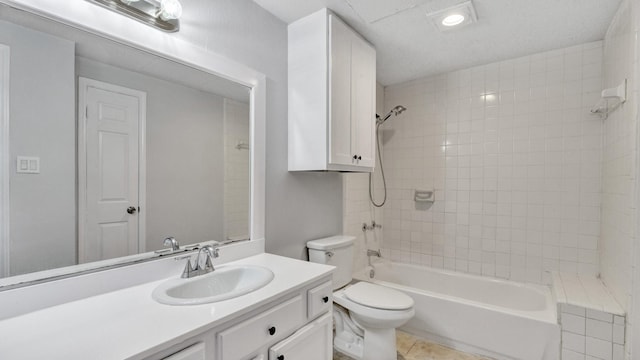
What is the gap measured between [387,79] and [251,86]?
1.79 meters

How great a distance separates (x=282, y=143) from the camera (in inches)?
75.8

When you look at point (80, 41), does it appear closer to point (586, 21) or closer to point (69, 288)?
point (69, 288)

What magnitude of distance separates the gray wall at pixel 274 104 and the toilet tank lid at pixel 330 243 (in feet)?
0.21

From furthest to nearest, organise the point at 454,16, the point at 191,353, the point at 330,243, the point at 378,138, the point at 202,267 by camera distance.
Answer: the point at 378,138 → the point at 330,243 → the point at 454,16 → the point at 202,267 → the point at 191,353

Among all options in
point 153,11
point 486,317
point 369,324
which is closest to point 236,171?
point 153,11

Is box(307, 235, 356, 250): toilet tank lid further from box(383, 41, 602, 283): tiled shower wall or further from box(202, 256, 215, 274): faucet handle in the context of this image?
box(383, 41, 602, 283): tiled shower wall

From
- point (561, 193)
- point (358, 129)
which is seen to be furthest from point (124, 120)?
point (561, 193)

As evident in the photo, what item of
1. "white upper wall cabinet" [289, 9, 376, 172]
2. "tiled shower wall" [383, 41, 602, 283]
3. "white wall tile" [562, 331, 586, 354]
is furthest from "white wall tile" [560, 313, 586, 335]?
"white upper wall cabinet" [289, 9, 376, 172]

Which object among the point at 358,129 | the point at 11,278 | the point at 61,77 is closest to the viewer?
the point at 11,278

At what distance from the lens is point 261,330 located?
1077 mm

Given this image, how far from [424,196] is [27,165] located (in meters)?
2.85

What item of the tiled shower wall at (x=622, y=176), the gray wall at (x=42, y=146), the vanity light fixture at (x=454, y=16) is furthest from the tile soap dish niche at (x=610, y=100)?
the gray wall at (x=42, y=146)

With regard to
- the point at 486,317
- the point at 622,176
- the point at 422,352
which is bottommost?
the point at 422,352

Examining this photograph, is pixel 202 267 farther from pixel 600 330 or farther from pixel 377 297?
pixel 600 330
